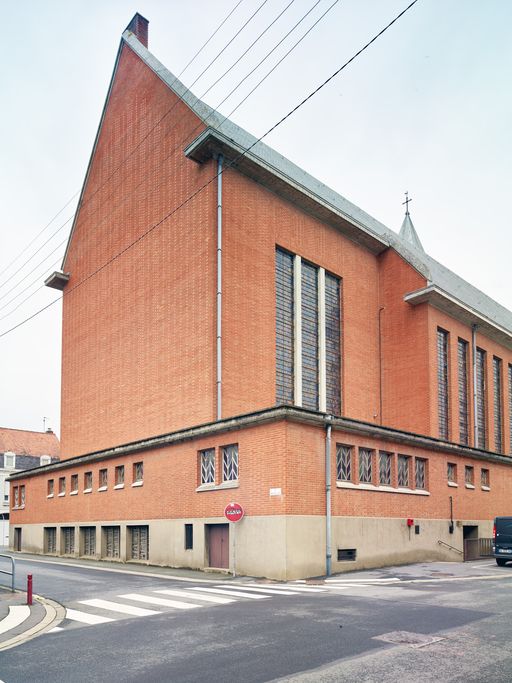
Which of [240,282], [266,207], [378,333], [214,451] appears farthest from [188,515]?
[378,333]

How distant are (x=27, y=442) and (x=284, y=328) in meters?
55.4

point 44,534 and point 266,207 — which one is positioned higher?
point 266,207

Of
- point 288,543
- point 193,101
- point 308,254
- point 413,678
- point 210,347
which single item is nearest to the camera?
point 413,678

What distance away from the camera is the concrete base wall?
60.6 feet

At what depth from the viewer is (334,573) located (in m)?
19.7

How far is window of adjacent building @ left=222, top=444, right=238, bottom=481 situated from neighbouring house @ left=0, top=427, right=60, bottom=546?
55629mm

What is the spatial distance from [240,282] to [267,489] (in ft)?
38.4

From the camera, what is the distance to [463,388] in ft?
127

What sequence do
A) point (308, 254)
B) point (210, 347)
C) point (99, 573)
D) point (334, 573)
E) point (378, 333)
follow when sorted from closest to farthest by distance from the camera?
1. point (334, 573)
2. point (99, 573)
3. point (210, 347)
4. point (308, 254)
5. point (378, 333)

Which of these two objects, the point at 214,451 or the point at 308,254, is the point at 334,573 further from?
the point at 308,254

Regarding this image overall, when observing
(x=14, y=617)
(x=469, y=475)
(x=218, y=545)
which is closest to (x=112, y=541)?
(x=218, y=545)

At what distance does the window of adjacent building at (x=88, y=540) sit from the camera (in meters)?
30.1

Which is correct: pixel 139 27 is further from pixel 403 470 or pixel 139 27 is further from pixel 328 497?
pixel 328 497

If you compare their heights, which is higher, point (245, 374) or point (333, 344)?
point (333, 344)
